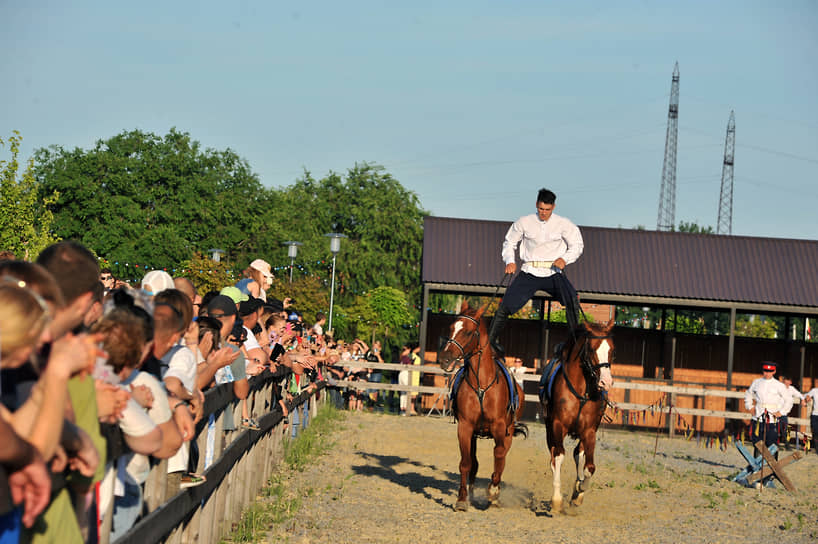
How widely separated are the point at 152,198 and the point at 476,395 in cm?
5530

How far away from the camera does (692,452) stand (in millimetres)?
22000

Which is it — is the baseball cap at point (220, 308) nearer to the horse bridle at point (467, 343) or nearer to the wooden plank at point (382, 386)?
the horse bridle at point (467, 343)

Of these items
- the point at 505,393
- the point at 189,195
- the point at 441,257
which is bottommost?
the point at 505,393

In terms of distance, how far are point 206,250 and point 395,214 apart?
13.9m

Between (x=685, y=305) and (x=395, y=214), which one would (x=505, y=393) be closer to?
→ (x=685, y=305)

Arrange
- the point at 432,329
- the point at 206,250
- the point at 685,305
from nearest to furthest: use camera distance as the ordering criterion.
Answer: the point at 685,305 → the point at 432,329 → the point at 206,250

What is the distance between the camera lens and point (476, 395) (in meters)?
11.6

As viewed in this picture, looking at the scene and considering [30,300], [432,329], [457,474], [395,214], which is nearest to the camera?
[30,300]

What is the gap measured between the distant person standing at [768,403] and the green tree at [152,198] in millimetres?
45980

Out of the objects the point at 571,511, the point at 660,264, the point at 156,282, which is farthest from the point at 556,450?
the point at 660,264

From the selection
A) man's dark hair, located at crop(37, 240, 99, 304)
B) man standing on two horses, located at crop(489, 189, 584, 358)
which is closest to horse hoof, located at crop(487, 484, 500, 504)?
man standing on two horses, located at crop(489, 189, 584, 358)

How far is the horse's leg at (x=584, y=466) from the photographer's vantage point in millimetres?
11922

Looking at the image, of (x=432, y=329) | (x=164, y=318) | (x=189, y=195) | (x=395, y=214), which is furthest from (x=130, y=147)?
(x=164, y=318)

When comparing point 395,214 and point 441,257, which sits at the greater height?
point 395,214
